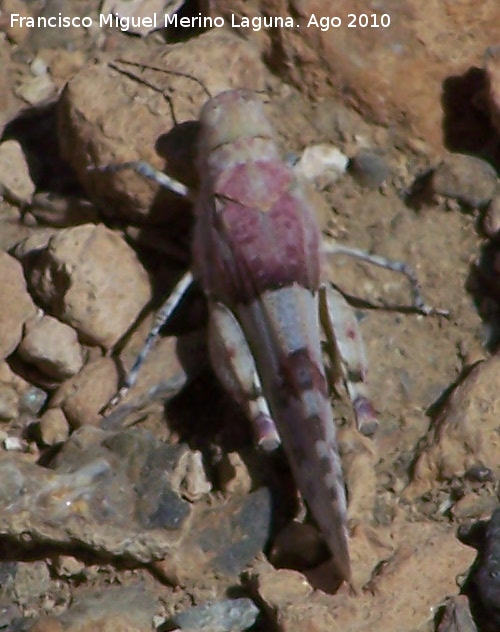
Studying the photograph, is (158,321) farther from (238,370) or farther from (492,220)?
(492,220)

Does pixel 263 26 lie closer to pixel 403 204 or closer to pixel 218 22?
pixel 218 22

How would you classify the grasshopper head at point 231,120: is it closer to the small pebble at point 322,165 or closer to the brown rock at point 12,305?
the small pebble at point 322,165

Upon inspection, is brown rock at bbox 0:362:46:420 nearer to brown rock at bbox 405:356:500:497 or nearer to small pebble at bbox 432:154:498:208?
brown rock at bbox 405:356:500:497

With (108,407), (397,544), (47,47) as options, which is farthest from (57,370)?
(47,47)

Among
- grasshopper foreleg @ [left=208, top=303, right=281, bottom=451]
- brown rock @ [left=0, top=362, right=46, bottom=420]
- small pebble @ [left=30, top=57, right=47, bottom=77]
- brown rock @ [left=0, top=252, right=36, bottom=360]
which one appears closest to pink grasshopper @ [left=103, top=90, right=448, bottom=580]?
grasshopper foreleg @ [left=208, top=303, right=281, bottom=451]

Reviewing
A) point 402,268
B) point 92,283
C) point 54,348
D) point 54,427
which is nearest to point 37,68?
point 92,283

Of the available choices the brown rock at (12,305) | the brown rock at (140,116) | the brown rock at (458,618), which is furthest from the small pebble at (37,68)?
the brown rock at (458,618)

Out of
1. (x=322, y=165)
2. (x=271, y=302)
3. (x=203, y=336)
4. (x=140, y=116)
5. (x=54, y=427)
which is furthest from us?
(x=322, y=165)
